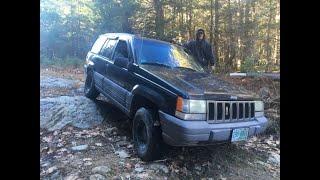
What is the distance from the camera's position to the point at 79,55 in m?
1.97

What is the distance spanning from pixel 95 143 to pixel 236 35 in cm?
93

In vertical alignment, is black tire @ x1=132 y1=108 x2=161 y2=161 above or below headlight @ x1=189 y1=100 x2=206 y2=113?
below

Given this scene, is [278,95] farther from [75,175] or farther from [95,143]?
[75,175]

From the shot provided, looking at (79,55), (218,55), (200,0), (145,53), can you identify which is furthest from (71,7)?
(218,55)

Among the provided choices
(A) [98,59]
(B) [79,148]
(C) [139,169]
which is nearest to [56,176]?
(B) [79,148]

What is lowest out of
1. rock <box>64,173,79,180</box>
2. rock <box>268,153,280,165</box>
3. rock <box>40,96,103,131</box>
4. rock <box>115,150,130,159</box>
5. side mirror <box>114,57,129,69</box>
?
rock <box>64,173,79,180</box>

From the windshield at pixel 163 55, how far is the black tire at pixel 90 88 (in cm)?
28

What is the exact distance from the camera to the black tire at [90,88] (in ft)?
6.55

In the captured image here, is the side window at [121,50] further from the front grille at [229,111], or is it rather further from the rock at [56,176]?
the rock at [56,176]

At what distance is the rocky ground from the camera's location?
6.16 feet

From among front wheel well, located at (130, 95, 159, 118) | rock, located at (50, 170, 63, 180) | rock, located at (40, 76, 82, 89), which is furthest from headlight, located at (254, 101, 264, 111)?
rock, located at (50, 170, 63, 180)

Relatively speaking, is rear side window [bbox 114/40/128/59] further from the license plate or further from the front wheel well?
the license plate

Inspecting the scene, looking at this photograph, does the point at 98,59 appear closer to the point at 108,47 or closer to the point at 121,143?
the point at 108,47

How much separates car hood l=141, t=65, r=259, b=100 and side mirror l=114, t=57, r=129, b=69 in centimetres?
10
